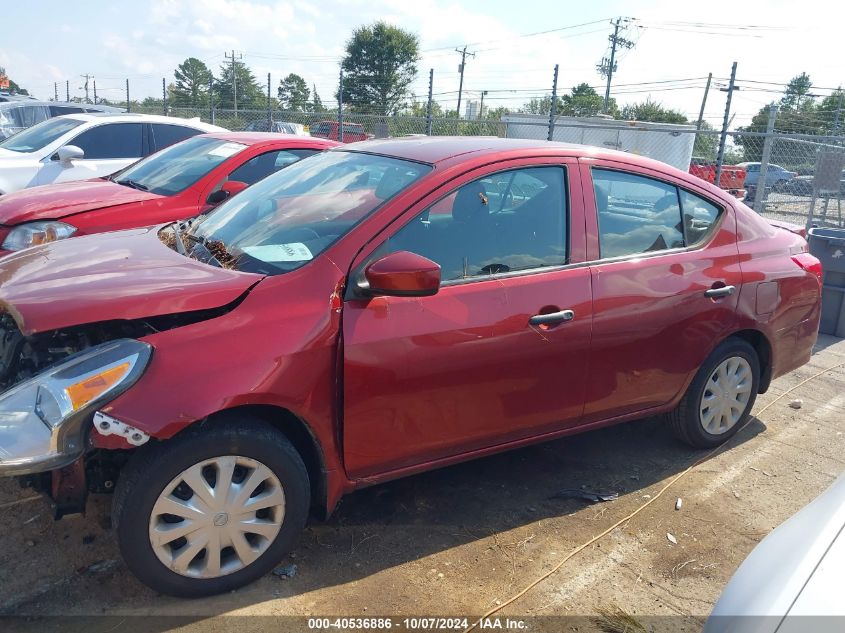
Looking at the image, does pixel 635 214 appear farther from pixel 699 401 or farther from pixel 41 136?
pixel 41 136

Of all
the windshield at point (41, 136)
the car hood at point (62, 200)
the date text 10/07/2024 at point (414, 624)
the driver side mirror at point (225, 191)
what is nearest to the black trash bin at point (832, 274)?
the driver side mirror at point (225, 191)

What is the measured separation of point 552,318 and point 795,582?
69.5 inches

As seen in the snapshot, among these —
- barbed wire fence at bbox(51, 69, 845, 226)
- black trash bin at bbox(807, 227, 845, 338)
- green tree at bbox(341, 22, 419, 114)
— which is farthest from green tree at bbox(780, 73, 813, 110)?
green tree at bbox(341, 22, 419, 114)

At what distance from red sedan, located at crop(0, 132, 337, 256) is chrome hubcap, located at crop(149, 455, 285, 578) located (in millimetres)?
3095

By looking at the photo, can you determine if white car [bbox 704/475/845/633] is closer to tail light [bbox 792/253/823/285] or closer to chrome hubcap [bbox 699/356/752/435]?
chrome hubcap [bbox 699/356/752/435]

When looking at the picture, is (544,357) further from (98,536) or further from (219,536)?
(98,536)

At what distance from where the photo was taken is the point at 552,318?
337 cm

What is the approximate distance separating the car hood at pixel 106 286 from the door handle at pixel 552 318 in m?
1.25

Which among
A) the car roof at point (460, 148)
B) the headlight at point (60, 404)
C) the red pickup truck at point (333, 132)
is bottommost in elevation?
the headlight at point (60, 404)

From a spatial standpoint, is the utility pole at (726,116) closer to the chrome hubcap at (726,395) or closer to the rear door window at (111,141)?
the chrome hubcap at (726,395)

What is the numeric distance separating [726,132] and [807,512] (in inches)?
341

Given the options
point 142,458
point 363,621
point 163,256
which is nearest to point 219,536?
point 142,458

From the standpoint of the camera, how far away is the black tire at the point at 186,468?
8.50ft

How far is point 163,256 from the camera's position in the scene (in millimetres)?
3205
